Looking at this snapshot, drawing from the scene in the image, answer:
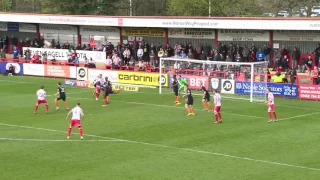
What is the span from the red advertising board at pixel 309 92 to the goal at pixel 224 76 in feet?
8.57

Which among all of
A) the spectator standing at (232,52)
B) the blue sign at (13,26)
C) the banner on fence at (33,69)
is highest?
the blue sign at (13,26)

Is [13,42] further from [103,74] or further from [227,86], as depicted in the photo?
[227,86]

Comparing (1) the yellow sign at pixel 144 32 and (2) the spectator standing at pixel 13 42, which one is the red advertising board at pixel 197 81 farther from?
(2) the spectator standing at pixel 13 42

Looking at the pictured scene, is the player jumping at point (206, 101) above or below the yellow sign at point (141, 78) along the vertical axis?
below

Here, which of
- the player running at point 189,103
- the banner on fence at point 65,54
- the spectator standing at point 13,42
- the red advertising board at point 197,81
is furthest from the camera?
the spectator standing at point 13,42

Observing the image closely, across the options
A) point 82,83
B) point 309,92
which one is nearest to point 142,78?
point 82,83

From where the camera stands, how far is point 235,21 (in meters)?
49.6

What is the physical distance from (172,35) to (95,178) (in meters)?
35.6

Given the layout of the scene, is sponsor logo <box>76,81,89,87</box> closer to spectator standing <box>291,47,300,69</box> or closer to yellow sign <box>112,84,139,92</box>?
yellow sign <box>112,84,139,92</box>

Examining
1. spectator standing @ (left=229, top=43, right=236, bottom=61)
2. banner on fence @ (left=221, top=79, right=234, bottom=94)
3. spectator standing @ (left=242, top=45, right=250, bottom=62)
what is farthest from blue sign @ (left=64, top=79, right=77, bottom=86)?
spectator standing @ (left=242, top=45, right=250, bottom=62)

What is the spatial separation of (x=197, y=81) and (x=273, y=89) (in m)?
5.90

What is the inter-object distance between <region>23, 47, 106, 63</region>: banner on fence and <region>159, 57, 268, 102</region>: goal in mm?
11554

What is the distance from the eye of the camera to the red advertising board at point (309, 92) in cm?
4181

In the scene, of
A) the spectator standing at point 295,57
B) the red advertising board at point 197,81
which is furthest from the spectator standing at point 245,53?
the red advertising board at point 197,81
